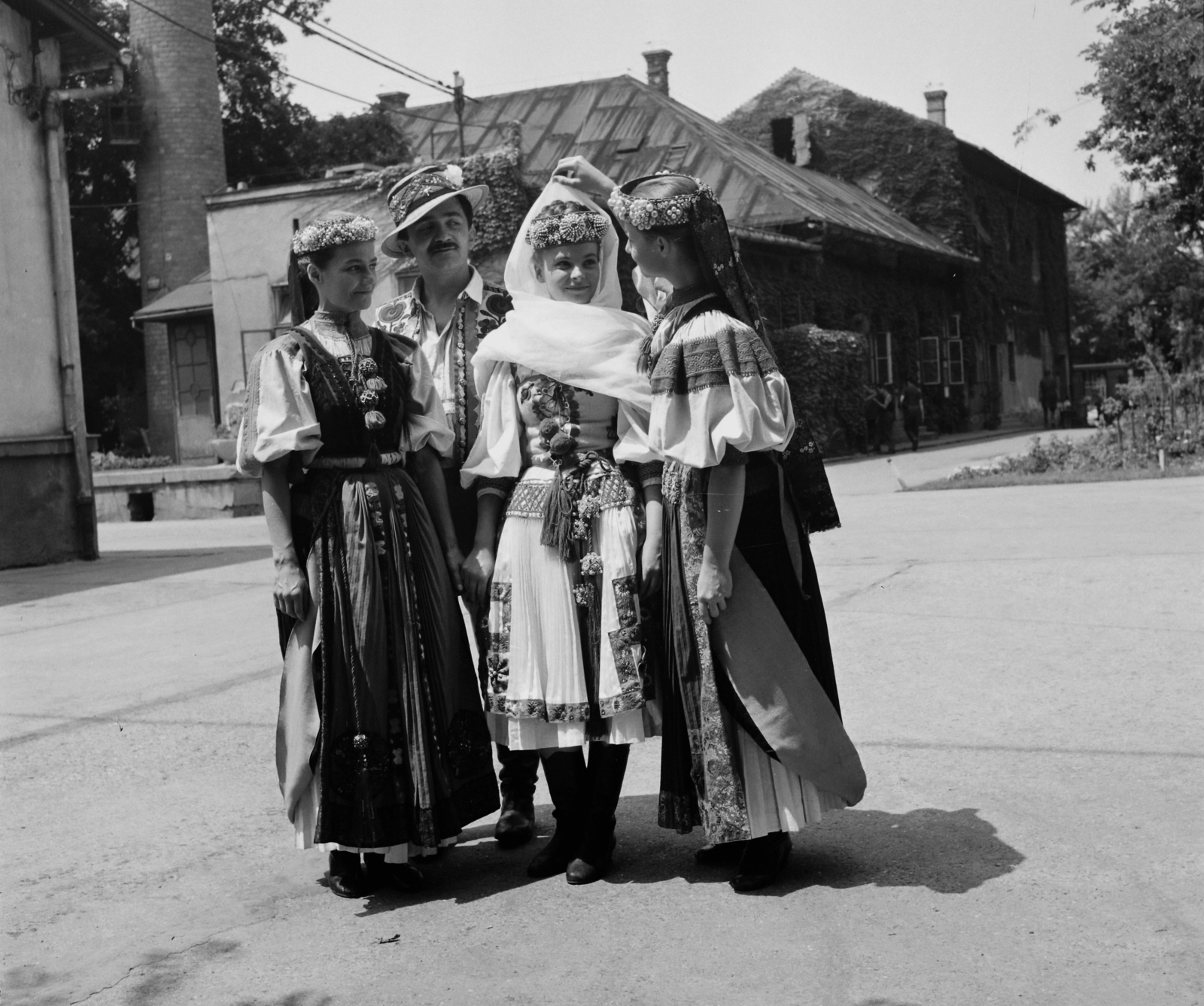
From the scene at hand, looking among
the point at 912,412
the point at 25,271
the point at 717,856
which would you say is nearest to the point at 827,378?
the point at 912,412

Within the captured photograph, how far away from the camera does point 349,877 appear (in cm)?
382

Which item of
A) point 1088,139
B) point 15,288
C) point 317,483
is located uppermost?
point 1088,139

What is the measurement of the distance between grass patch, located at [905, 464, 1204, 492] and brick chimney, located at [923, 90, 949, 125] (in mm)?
29337

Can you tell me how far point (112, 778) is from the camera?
201 inches

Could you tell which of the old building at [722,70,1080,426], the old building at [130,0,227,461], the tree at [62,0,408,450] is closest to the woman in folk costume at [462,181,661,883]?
the old building at [722,70,1080,426]

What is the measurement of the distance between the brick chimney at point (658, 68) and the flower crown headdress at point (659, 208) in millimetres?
36100

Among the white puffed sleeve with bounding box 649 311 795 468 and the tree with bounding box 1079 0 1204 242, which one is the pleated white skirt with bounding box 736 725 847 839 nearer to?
the white puffed sleeve with bounding box 649 311 795 468

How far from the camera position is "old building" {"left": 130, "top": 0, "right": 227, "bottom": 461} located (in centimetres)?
3366

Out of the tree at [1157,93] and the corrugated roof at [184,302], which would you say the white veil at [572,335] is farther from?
the corrugated roof at [184,302]

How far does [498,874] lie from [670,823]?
53 centimetres

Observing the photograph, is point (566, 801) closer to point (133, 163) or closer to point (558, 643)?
point (558, 643)

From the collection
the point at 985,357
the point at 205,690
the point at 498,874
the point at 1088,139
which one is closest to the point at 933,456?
the point at 1088,139

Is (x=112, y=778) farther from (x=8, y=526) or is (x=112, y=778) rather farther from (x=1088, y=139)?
(x=1088, y=139)

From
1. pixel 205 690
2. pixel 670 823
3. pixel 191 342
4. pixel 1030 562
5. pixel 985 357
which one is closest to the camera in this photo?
pixel 670 823
